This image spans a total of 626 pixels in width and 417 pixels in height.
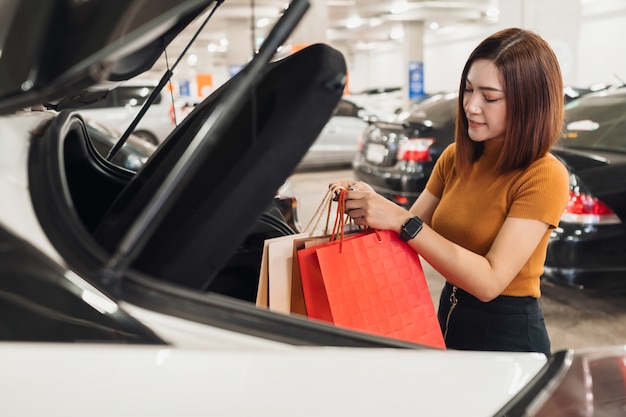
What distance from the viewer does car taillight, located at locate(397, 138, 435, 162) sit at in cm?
496

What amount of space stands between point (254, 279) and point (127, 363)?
103 cm

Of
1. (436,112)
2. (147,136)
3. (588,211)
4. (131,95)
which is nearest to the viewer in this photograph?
(588,211)

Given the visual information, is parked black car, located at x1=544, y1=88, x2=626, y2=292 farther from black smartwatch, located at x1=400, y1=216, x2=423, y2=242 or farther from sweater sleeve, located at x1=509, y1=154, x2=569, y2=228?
black smartwatch, located at x1=400, y1=216, x2=423, y2=242

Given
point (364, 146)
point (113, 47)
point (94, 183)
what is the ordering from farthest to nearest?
point (364, 146)
point (94, 183)
point (113, 47)

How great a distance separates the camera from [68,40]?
793 millimetres

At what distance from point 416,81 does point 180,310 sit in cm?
1941

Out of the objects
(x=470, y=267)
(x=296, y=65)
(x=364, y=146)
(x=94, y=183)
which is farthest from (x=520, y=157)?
(x=364, y=146)

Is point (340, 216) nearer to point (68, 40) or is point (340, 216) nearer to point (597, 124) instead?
point (68, 40)

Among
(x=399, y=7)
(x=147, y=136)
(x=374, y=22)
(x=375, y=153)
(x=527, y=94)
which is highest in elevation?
(x=399, y=7)

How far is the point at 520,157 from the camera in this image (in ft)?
4.62

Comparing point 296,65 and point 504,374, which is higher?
point 296,65

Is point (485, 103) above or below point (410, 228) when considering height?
above

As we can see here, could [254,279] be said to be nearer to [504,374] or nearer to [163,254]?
[163,254]

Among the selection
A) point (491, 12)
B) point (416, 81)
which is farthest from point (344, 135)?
point (491, 12)
